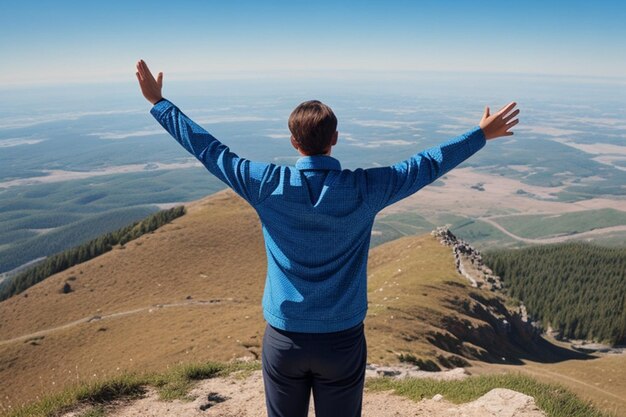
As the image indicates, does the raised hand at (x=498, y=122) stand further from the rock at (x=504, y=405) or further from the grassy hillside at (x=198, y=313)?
the grassy hillside at (x=198, y=313)

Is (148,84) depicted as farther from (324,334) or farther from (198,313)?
(198,313)

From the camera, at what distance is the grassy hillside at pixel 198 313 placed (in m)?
24.0

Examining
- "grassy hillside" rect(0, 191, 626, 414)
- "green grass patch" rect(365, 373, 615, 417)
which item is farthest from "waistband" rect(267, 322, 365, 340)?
"grassy hillside" rect(0, 191, 626, 414)

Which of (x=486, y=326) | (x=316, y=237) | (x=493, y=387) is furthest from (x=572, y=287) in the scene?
(x=316, y=237)

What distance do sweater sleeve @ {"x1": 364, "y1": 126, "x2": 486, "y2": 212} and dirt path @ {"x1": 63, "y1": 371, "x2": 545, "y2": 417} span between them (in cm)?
650

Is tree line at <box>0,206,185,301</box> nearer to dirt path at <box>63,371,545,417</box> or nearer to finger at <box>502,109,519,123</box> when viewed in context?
dirt path at <box>63,371,545,417</box>

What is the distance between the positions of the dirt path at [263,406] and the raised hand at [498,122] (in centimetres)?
626

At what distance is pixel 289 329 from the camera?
152 inches

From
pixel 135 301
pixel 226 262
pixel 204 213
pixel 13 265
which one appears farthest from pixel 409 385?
pixel 13 265

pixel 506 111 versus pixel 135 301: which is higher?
pixel 506 111

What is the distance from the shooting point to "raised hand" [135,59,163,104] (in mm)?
4340

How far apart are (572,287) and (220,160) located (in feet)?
317

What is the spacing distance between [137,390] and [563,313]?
8299 centimetres

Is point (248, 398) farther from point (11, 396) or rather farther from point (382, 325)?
point (11, 396)
